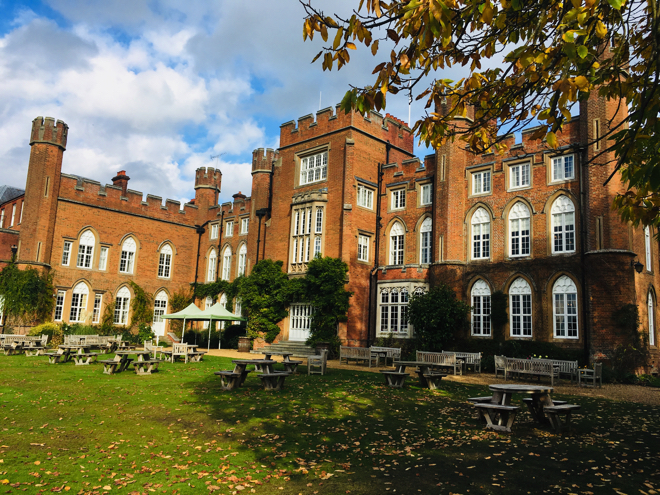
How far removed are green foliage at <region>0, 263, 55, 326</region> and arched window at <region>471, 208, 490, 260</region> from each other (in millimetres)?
23667

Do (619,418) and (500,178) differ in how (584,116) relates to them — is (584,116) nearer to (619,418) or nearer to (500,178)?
(500,178)

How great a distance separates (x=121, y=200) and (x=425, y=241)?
20.8 metres

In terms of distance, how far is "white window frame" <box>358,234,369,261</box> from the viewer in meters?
26.3

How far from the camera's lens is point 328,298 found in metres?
24.3

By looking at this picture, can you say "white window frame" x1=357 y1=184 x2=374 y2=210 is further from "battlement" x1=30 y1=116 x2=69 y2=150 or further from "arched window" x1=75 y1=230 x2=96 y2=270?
"battlement" x1=30 y1=116 x2=69 y2=150

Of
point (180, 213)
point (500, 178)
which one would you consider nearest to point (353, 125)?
point (500, 178)

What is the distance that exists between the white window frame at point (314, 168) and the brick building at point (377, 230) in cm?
9

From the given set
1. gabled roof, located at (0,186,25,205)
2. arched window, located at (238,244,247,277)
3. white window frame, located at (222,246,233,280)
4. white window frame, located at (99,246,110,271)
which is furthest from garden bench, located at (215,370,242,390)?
gabled roof, located at (0,186,25,205)

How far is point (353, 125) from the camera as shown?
26.5 metres

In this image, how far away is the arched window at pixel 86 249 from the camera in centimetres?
3133

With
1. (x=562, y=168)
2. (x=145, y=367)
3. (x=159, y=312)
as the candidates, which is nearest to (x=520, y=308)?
(x=562, y=168)

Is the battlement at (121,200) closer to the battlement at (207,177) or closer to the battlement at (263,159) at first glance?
the battlement at (207,177)

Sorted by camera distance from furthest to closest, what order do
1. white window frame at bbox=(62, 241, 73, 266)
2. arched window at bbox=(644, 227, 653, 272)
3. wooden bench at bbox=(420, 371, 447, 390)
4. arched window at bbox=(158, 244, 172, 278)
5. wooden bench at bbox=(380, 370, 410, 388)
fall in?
arched window at bbox=(158, 244, 172, 278)
white window frame at bbox=(62, 241, 73, 266)
arched window at bbox=(644, 227, 653, 272)
wooden bench at bbox=(380, 370, 410, 388)
wooden bench at bbox=(420, 371, 447, 390)

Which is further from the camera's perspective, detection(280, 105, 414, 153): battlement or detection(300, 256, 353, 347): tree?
detection(280, 105, 414, 153): battlement
